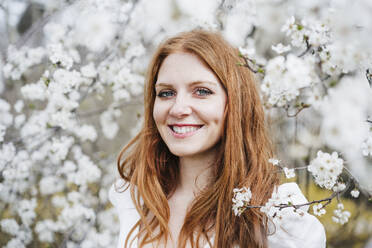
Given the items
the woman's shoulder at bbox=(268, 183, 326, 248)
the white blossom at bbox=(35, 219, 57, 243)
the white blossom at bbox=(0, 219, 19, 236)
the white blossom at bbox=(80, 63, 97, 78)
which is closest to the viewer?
the woman's shoulder at bbox=(268, 183, 326, 248)

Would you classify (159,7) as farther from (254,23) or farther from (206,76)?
(206,76)

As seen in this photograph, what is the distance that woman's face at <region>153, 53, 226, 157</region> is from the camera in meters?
1.41

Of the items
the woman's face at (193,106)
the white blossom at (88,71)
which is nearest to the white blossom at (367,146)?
the woman's face at (193,106)

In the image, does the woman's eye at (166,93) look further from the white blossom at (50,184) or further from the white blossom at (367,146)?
the white blossom at (50,184)

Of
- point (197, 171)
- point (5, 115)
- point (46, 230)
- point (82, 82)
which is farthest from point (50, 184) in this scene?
point (197, 171)

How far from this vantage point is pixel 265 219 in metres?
1.34

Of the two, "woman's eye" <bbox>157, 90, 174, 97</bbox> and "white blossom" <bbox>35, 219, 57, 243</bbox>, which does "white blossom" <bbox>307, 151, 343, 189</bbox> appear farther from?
"white blossom" <bbox>35, 219, 57, 243</bbox>

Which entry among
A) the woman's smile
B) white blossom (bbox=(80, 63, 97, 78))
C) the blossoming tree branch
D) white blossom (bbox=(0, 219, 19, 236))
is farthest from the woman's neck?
white blossom (bbox=(0, 219, 19, 236))

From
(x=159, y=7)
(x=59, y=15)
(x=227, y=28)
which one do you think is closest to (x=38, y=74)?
(x=59, y=15)

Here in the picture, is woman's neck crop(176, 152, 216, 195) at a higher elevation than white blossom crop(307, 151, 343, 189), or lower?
lower

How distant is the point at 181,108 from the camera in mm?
1395

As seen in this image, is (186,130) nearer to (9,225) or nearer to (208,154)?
(208,154)

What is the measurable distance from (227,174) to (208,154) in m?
0.15

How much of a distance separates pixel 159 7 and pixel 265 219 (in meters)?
1.87
